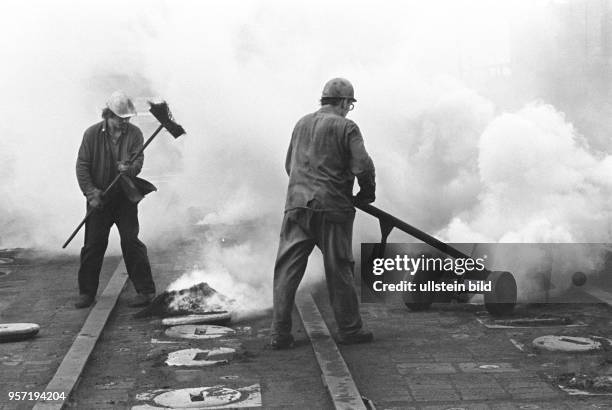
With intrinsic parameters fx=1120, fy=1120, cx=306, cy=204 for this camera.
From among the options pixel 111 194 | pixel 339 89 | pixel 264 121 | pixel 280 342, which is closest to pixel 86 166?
pixel 111 194

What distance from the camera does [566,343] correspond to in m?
7.43

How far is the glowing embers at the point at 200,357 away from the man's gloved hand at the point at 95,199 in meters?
2.14

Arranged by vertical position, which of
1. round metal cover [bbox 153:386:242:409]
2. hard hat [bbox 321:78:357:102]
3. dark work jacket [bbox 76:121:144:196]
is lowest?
round metal cover [bbox 153:386:242:409]

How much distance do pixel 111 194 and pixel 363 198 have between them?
2.58 meters

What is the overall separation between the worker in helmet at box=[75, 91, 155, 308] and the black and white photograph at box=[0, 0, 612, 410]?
20 mm

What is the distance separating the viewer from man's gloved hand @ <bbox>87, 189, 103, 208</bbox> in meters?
9.24

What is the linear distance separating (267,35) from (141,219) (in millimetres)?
3013

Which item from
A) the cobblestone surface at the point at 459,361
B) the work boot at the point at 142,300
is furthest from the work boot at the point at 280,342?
the work boot at the point at 142,300

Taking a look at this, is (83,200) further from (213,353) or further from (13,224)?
(213,353)

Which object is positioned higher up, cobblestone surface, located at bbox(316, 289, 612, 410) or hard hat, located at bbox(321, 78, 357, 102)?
hard hat, located at bbox(321, 78, 357, 102)

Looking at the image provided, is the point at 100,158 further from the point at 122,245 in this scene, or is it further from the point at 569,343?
the point at 569,343

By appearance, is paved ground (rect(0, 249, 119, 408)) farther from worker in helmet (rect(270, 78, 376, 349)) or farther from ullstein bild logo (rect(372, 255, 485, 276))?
ullstein bild logo (rect(372, 255, 485, 276))

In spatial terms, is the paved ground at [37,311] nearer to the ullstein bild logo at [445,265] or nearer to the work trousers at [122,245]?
the work trousers at [122,245]

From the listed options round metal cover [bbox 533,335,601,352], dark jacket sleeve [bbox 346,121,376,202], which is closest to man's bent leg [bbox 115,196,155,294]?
dark jacket sleeve [bbox 346,121,376,202]
